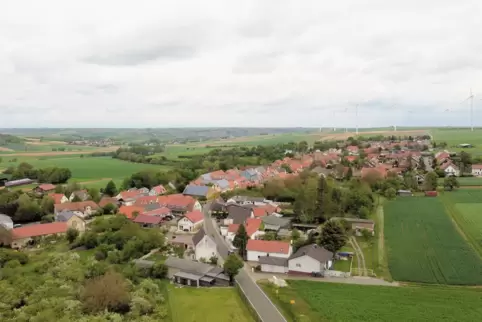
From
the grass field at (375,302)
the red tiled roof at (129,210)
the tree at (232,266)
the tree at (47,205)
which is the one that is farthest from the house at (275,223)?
the tree at (47,205)

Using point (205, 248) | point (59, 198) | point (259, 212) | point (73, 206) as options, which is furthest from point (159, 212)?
point (59, 198)

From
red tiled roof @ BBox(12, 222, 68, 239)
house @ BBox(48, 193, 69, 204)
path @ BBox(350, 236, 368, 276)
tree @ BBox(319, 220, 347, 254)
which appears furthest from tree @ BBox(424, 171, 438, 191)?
house @ BBox(48, 193, 69, 204)

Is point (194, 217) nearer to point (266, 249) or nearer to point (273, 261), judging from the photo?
point (266, 249)

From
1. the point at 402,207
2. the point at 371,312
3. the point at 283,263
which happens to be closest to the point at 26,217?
the point at 283,263

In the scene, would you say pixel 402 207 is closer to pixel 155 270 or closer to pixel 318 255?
pixel 318 255

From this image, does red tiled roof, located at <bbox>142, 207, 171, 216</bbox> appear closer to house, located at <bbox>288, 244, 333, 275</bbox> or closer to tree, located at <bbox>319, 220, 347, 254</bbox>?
house, located at <bbox>288, 244, 333, 275</bbox>
